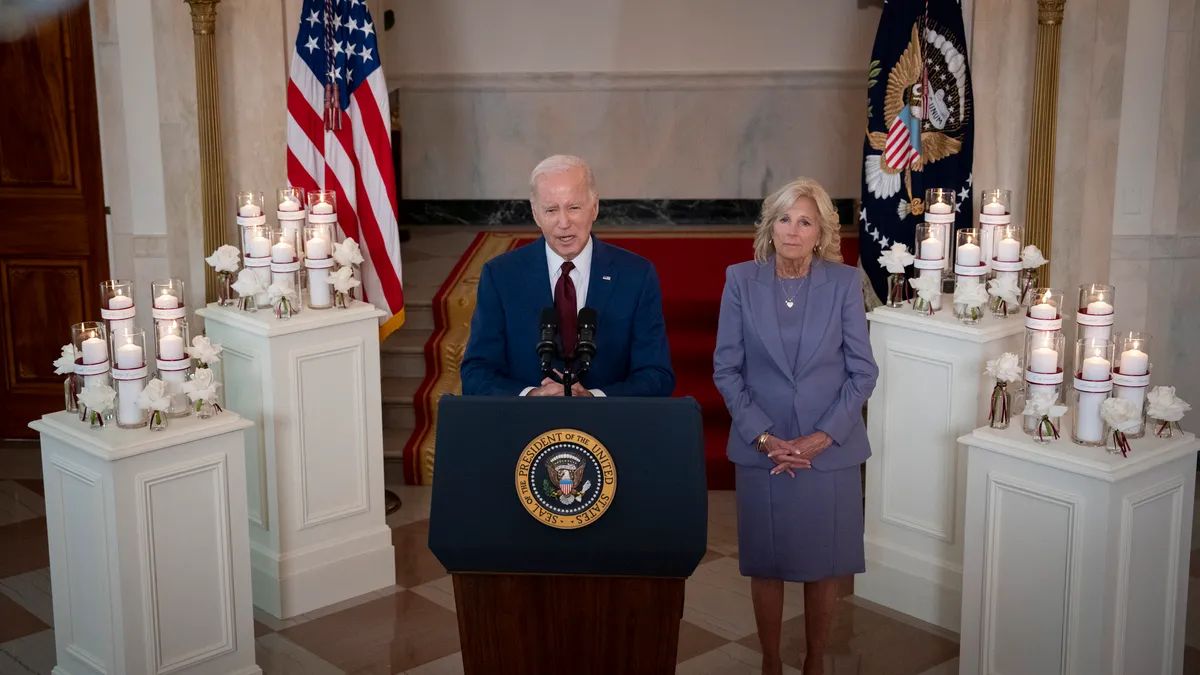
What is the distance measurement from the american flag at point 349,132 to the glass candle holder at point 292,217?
222 millimetres

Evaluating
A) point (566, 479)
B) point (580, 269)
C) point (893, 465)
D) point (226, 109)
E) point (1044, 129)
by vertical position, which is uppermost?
point (226, 109)

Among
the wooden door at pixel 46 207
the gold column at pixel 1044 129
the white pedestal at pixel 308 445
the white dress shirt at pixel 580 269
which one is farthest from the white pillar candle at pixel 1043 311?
the wooden door at pixel 46 207

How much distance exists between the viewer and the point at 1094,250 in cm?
603

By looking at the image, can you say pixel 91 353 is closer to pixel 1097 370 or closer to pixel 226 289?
pixel 226 289

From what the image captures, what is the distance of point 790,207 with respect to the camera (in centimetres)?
421

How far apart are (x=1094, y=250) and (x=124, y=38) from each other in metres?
4.85

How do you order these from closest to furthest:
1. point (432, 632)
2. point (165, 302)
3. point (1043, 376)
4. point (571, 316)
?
1. point (571, 316)
2. point (1043, 376)
3. point (165, 302)
4. point (432, 632)

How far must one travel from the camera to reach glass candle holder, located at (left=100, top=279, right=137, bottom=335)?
14.5 ft

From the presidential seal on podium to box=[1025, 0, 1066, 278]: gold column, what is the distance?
3246mm

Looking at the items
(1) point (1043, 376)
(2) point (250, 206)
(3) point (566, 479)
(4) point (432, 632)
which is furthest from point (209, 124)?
(1) point (1043, 376)

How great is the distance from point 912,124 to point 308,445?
9.94 feet

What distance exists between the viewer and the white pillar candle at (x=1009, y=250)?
5.10 m

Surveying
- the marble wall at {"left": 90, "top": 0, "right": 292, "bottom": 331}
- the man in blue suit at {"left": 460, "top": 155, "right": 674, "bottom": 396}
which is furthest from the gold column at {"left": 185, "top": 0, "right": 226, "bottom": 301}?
the man in blue suit at {"left": 460, "top": 155, "right": 674, "bottom": 396}

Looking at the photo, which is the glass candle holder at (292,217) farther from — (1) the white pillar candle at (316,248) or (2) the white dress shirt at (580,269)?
(2) the white dress shirt at (580,269)
